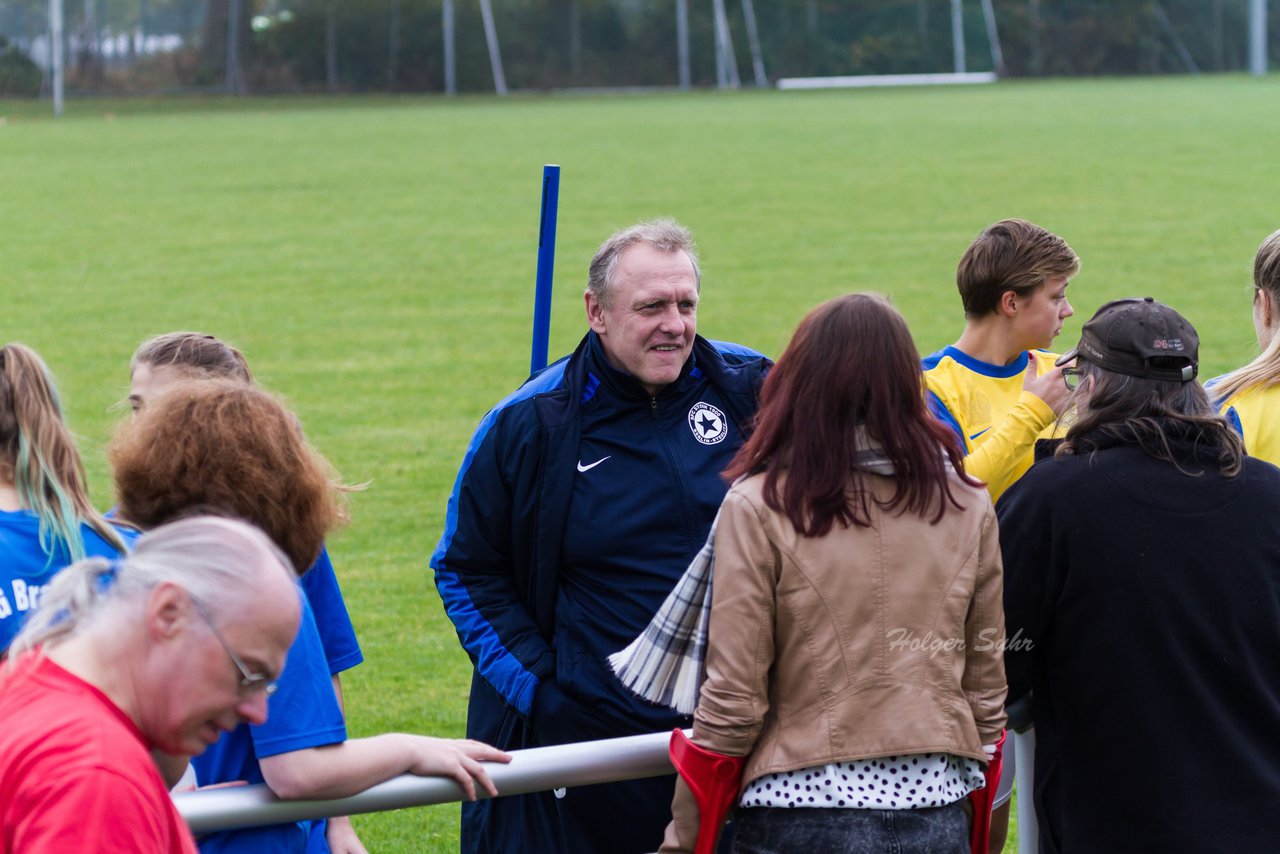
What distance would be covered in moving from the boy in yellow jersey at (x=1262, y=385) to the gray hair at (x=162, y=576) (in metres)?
2.52

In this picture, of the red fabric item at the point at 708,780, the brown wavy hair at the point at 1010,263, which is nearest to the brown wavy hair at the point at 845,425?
the red fabric item at the point at 708,780

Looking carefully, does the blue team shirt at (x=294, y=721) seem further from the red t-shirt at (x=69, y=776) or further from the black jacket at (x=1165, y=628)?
the black jacket at (x=1165, y=628)

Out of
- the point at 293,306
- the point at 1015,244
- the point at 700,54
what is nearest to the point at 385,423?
the point at 293,306

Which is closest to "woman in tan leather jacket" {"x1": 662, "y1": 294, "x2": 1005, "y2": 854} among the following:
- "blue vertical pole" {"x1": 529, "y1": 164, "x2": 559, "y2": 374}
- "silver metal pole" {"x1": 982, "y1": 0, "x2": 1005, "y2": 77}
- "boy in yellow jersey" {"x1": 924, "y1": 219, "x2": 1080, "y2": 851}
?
"boy in yellow jersey" {"x1": 924, "y1": 219, "x2": 1080, "y2": 851}

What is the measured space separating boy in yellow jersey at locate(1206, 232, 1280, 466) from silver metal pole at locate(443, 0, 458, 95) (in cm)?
6112

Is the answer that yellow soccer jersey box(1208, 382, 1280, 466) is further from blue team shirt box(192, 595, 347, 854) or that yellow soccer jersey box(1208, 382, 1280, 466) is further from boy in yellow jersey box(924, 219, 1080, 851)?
blue team shirt box(192, 595, 347, 854)

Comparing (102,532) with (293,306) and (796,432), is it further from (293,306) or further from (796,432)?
(293,306)

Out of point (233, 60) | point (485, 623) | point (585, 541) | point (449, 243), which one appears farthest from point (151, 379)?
point (233, 60)

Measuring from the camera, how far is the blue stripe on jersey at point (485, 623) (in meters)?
3.57

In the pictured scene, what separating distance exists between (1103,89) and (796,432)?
58.0 m

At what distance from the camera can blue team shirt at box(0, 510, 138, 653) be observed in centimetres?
292

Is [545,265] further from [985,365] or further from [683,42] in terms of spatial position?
[683,42]

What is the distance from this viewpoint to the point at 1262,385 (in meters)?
3.81

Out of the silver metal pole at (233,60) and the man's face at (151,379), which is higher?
the silver metal pole at (233,60)
